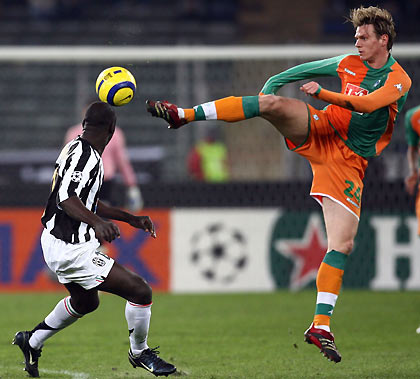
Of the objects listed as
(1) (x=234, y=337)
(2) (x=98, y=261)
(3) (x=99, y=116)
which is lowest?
(1) (x=234, y=337)

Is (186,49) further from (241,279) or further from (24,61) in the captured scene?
(241,279)

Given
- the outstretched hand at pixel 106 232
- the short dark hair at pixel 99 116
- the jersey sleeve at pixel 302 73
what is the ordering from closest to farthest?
1. the outstretched hand at pixel 106 232
2. the short dark hair at pixel 99 116
3. the jersey sleeve at pixel 302 73

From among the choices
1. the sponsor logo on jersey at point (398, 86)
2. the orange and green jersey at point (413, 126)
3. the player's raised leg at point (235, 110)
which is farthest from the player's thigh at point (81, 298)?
the orange and green jersey at point (413, 126)

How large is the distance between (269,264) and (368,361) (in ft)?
16.0

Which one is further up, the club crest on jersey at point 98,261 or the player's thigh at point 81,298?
the club crest on jersey at point 98,261

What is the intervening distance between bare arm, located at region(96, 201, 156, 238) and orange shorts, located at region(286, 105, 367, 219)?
1.19 m

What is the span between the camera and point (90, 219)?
5188 mm

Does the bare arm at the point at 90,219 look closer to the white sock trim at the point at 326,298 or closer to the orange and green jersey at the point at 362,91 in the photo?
the white sock trim at the point at 326,298

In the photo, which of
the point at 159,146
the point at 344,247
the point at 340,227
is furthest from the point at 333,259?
the point at 159,146

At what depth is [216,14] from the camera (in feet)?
60.4

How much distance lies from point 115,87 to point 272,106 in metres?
1.06

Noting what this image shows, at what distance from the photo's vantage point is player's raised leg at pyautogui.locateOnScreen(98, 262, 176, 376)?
550 centimetres

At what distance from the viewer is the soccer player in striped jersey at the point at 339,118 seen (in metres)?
5.64

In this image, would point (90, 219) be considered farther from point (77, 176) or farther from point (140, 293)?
point (140, 293)
